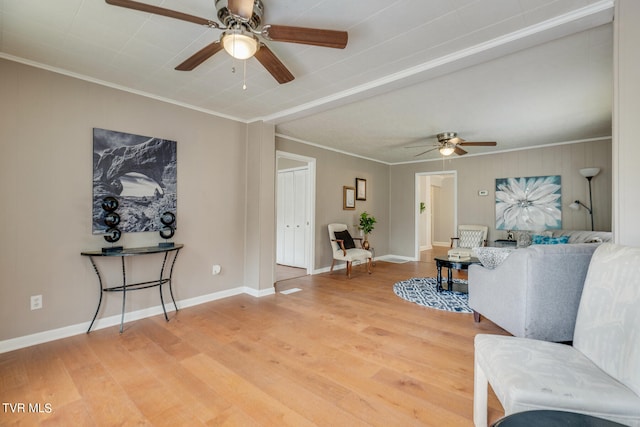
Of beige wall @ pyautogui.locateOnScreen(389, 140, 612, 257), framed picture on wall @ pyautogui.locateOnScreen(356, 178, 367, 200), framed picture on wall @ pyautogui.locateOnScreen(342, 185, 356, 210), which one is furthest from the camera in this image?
framed picture on wall @ pyautogui.locateOnScreen(356, 178, 367, 200)

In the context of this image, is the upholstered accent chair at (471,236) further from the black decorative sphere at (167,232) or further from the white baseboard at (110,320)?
the black decorative sphere at (167,232)

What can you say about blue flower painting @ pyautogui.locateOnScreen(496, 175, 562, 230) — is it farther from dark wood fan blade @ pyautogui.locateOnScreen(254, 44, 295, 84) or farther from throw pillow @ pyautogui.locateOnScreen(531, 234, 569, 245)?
dark wood fan blade @ pyautogui.locateOnScreen(254, 44, 295, 84)

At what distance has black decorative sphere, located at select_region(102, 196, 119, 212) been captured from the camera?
9.82 feet

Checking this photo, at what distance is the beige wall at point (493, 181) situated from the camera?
16.7 ft

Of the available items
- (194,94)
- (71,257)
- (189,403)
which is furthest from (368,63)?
(71,257)

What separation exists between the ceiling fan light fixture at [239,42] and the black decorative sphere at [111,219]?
86.0 inches

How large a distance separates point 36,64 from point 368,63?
298 cm

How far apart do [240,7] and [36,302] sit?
3.07 meters

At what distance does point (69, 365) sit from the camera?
7.61 ft

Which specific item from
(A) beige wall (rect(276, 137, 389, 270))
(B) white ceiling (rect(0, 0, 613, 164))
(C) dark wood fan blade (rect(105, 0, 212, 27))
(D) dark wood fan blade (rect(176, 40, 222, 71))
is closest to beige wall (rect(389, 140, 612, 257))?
(A) beige wall (rect(276, 137, 389, 270))

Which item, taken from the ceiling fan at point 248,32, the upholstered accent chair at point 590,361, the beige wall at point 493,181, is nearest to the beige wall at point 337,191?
the beige wall at point 493,181

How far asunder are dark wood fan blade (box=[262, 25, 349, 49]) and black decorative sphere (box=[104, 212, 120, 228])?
2.43 metres

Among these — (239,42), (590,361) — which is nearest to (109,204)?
(239,42)

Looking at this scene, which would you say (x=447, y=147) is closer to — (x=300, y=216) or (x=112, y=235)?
(x=300, y=216)
